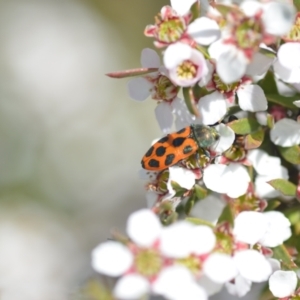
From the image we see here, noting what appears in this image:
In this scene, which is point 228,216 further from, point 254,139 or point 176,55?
point 176,55

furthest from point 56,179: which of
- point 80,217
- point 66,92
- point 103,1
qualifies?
point 103,1

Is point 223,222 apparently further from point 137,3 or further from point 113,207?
point 137,3

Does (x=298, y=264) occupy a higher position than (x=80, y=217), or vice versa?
(x=298, y=264)

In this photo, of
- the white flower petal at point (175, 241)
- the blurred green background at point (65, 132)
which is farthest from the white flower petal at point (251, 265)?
the blurred green background at point (65, 132)

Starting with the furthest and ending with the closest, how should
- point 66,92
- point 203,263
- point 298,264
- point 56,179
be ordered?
point 66,92
point 56,179
point 298,264
point 203,263

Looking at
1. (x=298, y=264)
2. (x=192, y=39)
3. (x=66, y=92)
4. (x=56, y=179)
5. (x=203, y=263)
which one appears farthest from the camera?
(x=66, y=92)

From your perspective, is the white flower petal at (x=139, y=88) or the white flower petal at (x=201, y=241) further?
the white flower petal at (x=139, y=88)

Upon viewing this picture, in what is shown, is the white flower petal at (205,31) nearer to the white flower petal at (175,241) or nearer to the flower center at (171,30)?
the flower center at (171,30)
